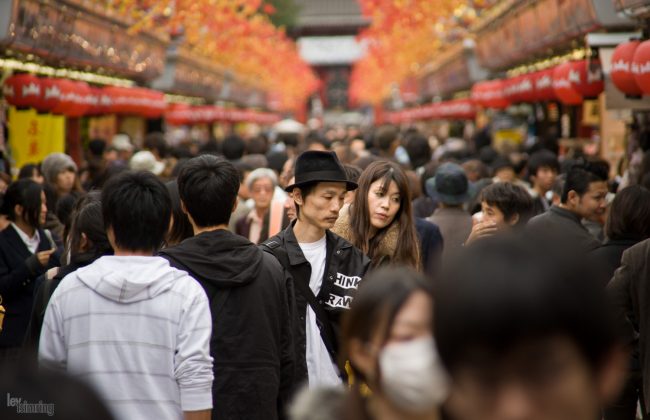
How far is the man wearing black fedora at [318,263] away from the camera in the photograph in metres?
4.64

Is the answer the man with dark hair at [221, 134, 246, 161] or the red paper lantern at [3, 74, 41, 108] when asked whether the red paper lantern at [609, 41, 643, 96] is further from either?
the red paper lantern at [3, 74, 41, 108]

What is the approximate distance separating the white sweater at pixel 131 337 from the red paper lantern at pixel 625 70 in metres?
6.61

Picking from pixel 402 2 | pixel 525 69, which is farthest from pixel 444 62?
pixel 525 69

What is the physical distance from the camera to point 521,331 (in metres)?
1.60

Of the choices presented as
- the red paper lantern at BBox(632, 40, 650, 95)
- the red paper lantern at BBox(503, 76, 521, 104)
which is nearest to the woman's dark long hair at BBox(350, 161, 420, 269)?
the red paper lantern at BBox(632, 40, 650, 95)

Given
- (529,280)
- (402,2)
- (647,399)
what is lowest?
(647,399)

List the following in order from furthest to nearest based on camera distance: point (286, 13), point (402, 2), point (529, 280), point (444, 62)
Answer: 1. point (286, 13)
2. point (444, 62)
3. point (402, 2)
4. point (529, 280)

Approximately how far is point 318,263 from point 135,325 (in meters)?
1.32

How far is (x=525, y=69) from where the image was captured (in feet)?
66.8

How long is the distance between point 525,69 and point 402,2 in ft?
14.6

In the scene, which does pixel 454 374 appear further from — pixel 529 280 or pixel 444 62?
pixel 444 62

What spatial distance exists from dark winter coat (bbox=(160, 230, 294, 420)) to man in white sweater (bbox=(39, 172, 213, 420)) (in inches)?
14.4

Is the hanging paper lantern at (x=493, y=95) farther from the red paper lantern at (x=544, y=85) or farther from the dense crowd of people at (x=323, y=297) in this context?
the dense crowd of people at (x=323, y=297)

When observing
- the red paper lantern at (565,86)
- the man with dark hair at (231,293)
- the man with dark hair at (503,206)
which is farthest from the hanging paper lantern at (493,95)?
the man with dark hair at (231,293)
